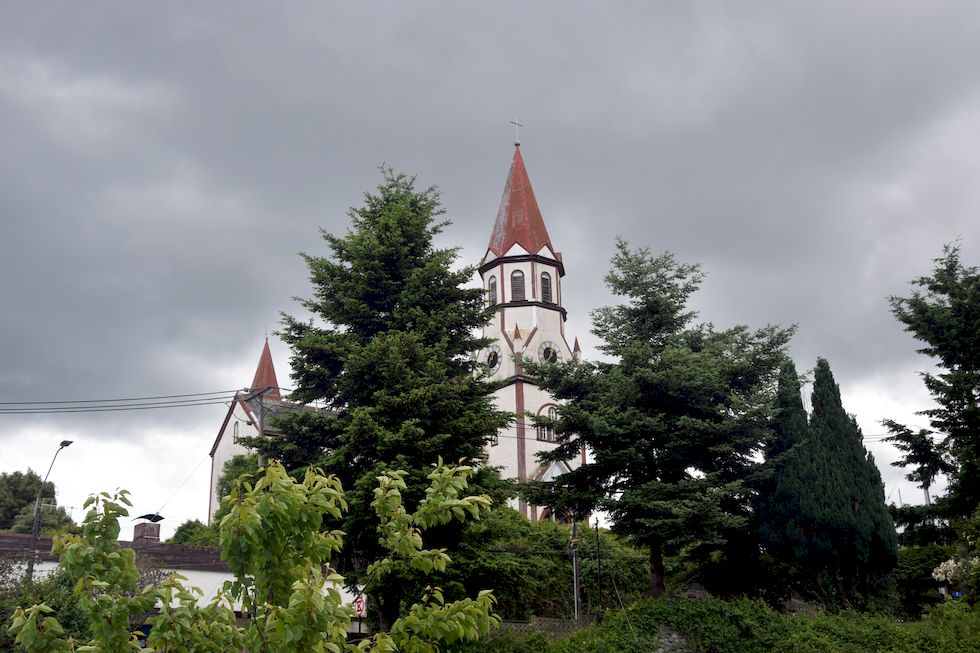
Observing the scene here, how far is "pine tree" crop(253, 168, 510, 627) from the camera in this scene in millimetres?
19797

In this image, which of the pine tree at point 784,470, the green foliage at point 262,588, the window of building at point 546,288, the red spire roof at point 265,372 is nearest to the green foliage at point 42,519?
the red spire roof at point 265,372

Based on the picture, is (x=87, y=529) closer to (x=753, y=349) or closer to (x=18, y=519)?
(x=753, y=349)

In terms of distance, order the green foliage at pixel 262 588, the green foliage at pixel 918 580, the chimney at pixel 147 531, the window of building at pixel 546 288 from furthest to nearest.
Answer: the window of building at pixel 546 288
the chimney at pixel 147 531
the green foliage at pixel 918 580
the green foliage at pixel 262 588

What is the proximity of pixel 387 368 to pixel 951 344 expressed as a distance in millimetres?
16830

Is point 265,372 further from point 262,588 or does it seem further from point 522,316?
point 262,588

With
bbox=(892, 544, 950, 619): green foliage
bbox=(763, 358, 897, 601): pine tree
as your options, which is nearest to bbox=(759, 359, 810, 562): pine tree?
bbox=(763, 358, 897, 601): pine tree

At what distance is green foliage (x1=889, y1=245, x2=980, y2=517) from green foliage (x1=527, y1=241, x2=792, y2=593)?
594cm

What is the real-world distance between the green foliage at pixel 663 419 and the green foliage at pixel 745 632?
1653 millimetres

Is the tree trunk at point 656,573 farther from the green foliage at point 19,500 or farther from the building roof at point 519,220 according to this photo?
the green foliage at point 19,500

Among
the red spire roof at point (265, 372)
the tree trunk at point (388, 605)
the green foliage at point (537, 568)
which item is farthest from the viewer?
the red spire roof at point (265, 372)

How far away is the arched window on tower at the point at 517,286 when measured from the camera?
4934 cm

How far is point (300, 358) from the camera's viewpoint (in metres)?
22.5

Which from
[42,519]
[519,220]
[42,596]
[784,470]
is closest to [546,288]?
[519,220]

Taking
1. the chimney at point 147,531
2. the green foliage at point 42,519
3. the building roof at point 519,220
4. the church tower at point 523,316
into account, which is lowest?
the chimney at point 147,531
